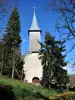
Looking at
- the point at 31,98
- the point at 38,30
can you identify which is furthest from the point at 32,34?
the point at 31,98

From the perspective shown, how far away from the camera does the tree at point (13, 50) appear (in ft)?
185

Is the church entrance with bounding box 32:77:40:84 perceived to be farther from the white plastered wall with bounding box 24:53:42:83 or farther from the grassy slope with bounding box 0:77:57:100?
the grassy slope with bounding box 0:77:57:100

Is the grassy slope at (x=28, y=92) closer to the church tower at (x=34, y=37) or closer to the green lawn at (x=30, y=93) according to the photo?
the green lawn at (x=30, y=93)

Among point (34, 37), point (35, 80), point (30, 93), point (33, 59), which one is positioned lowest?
point (30, 93)

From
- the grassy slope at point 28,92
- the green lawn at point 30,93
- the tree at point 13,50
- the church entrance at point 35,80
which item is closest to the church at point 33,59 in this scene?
the church entrance at point 35,80

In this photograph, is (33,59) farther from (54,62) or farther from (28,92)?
(28,92)

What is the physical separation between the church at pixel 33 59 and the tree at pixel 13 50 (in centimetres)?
552

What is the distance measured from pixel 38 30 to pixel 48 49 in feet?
44.4

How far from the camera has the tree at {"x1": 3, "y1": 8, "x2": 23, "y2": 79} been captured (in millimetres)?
56250

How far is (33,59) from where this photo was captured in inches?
2640

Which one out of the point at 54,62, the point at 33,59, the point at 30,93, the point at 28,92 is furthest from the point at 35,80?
the point at 30,93

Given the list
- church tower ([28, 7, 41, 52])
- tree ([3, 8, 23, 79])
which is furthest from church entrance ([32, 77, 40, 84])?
church tower ([28, 7, 41, 52])

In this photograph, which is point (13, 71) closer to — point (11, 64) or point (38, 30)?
point (11, 64)

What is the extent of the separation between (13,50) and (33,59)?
10996 mm
